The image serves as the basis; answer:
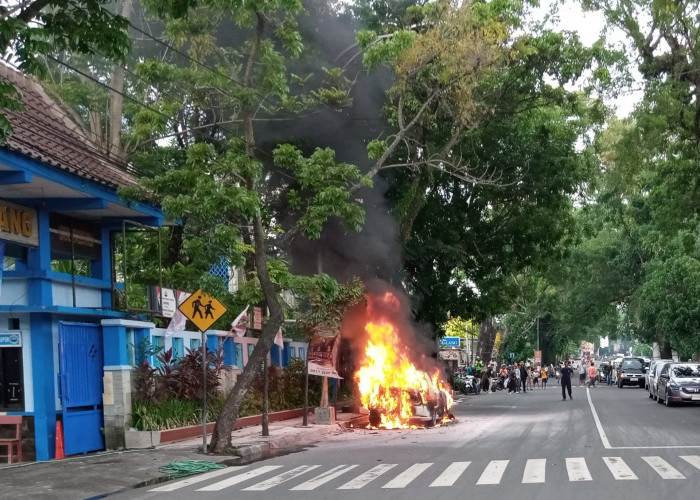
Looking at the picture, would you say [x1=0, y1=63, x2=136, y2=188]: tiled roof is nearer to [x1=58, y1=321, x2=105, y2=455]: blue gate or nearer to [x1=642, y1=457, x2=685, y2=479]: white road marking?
[x1=58, y1=321, x2=105, y2=455]: blue gate

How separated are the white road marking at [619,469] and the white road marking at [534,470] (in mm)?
940

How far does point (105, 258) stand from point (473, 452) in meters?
8.72

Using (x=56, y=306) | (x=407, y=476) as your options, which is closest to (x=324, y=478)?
(x=407, y=476)

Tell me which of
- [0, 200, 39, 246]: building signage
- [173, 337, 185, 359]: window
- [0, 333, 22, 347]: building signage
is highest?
[0, 200, 39, 246]: building signage

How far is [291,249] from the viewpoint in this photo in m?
28.3

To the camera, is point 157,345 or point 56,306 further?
point 157,345

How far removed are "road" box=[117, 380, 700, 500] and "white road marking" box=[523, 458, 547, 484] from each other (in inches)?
0.6

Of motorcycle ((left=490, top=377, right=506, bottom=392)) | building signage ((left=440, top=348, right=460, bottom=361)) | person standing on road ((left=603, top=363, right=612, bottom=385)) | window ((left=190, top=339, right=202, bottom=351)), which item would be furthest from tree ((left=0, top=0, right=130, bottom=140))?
person standing on road ((left=603, top=363, right=612, bottom=385))

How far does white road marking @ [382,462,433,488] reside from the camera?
11961 millimetres

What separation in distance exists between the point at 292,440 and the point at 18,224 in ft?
24.4

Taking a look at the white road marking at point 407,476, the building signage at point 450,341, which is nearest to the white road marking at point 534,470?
the white road marking at point 407,476

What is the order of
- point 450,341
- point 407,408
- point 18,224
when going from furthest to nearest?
point 450,341 → point 407,408 → point 18,224

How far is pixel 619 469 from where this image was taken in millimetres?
12922

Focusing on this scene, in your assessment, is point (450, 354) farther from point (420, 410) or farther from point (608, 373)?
point (420, 410)
